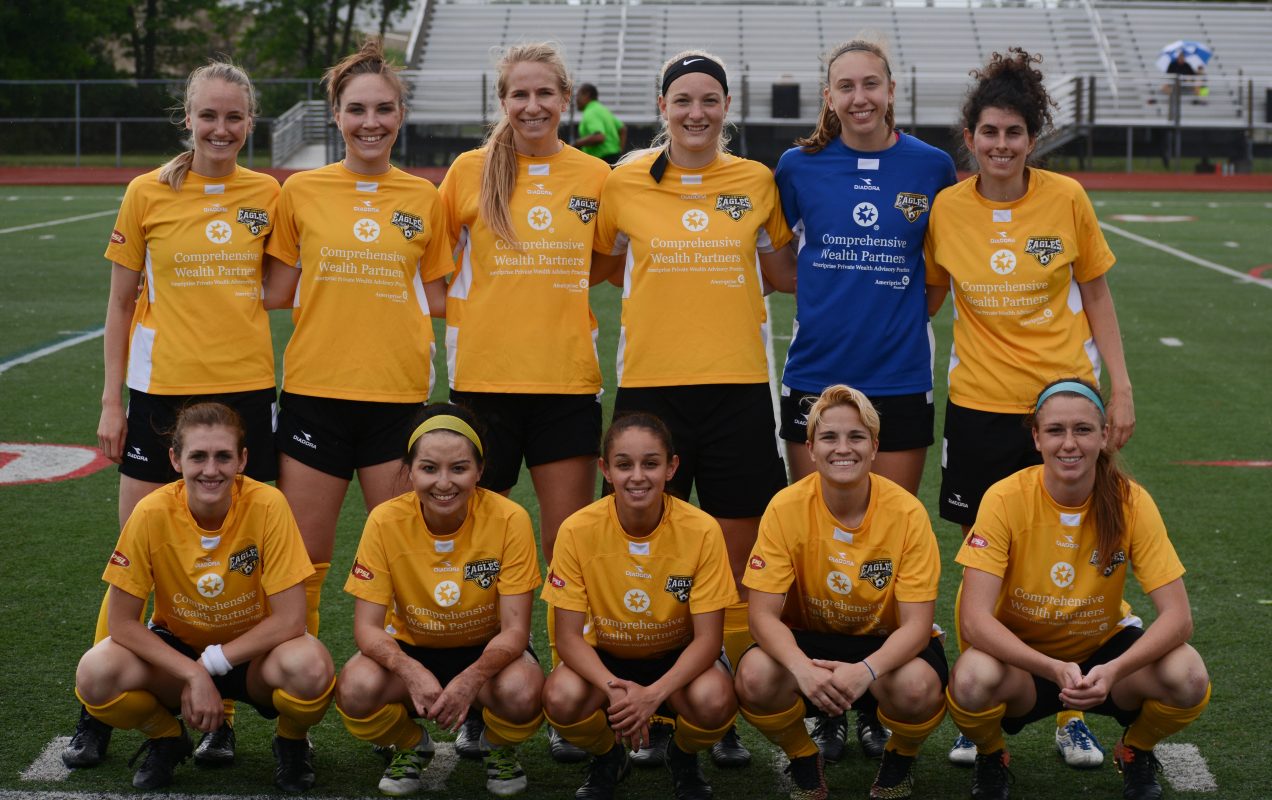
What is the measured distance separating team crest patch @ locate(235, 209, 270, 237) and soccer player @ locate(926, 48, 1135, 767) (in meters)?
1.90

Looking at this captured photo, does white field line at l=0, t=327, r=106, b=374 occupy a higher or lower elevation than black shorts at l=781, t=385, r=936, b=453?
lower

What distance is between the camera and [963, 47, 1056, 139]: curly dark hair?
400cm

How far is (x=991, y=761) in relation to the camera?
3.76 metres

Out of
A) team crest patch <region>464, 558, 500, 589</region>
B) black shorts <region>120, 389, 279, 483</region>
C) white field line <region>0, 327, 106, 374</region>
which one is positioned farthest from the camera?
white field line <region>0, 327, 106, 374</region>

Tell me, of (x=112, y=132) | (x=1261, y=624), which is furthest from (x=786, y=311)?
(x=112, y=132)

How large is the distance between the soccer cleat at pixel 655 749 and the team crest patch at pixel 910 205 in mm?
1581

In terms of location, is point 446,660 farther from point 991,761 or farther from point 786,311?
point 786,311

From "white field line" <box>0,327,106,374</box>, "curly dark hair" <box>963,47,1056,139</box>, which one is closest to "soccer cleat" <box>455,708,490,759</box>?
"curly dark hair" <box>963,47,1056,139</box>

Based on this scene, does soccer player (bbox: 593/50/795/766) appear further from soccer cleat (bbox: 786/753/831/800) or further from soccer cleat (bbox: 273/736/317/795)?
soccer cleat (bbox: 273/736/317/795)

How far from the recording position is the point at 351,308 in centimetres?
406

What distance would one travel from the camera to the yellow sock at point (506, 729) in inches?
150

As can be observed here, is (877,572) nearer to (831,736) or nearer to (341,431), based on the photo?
(831,736)

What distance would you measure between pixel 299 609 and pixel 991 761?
1840 mm

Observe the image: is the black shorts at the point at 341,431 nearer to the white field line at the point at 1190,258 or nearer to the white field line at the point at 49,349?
the white field line at the point at 49,349
